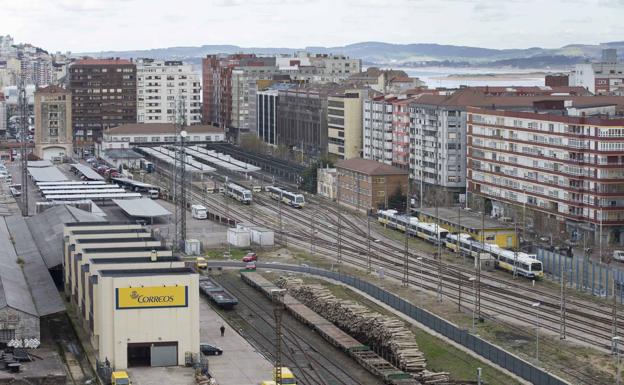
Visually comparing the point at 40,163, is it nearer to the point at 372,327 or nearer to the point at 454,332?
the point at 372,327

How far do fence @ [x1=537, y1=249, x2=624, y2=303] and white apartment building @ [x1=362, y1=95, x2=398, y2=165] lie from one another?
34226 millimetres

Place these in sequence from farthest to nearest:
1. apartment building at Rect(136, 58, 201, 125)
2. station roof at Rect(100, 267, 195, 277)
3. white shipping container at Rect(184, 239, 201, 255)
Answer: apartment building at Rect(136, 58, 201, 125) < white shipping container at Rect(184, 239, 201, 255) < station roof at Rect(100, 267, 195, 277)

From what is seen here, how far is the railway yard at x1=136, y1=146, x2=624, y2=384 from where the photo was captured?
37.0 metres

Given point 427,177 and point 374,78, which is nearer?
point 427,177

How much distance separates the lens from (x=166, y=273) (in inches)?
1423

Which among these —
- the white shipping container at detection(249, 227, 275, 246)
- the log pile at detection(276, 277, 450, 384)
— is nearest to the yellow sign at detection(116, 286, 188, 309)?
the log pile at detection(276, 277, 450, 384)

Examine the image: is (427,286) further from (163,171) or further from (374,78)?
(374,78)

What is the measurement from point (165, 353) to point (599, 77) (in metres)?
84.7

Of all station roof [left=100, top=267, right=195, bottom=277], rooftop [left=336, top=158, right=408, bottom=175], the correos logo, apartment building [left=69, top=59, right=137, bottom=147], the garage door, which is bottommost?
the garage door

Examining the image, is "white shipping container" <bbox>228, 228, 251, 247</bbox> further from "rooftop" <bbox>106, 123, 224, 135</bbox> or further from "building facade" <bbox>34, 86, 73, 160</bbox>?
"rooftop" <bbox>106, 123, 224, 135</bbox>

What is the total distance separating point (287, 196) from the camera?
7550cm

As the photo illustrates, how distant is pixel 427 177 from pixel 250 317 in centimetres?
3645

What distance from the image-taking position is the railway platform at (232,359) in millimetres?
33844

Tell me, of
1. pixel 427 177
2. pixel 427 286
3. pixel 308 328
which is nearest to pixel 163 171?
pixel 427 177
